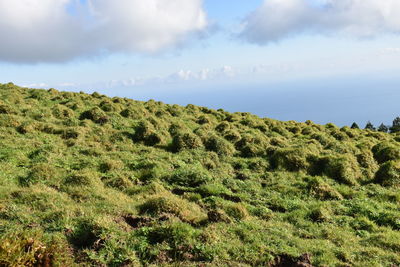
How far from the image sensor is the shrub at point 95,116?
2627 cm

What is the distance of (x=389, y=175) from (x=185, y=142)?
12896 millimetres

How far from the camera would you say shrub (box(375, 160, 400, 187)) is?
706 inches

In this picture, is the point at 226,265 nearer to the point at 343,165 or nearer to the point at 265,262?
the point at 265,262

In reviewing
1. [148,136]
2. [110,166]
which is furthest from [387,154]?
[110,166]

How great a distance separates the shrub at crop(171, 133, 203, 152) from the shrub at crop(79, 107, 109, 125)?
754 centimetres

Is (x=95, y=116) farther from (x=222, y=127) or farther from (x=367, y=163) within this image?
(x=367, y=163)

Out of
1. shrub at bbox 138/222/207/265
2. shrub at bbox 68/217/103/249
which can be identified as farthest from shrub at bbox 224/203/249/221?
shrub at bbox 68/217/103/249

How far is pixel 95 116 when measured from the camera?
26719 mm

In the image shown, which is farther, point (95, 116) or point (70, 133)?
point (95, 116)

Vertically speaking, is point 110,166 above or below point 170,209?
above

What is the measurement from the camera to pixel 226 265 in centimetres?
822

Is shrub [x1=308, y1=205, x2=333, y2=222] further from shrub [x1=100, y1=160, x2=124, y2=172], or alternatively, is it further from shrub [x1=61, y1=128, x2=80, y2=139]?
shrub [x1=61, y1=128, x2=80, y2=139]

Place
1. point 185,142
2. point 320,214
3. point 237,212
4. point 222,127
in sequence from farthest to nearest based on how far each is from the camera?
point 222,127 < point 185,142 < point 320,214 < point 237,212

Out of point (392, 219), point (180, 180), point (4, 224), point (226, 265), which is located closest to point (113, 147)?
point (180, 180)
